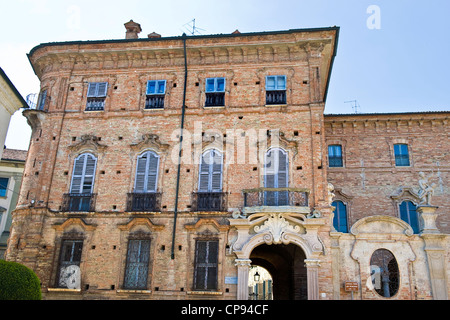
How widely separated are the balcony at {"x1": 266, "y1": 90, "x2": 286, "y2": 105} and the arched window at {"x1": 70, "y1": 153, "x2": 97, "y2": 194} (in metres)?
7.94

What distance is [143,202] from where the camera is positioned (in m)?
17.9

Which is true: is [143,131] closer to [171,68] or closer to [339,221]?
[171,68]

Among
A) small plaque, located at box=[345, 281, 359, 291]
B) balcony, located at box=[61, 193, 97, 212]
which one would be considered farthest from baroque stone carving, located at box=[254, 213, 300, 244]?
balcony, located at box=[61, 193, 97, 212]

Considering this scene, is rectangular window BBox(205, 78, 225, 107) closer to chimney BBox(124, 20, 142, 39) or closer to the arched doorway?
chimney BBox(124, 20, 142, 39)

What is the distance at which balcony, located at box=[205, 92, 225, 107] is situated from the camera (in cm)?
1908

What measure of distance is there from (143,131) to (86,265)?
19.8 ft

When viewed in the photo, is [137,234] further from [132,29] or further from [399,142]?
[399,142]

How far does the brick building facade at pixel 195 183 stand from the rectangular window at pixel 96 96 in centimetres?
5

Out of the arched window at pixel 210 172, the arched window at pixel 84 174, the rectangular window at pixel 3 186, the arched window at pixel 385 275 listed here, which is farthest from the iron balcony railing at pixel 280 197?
the rectangular window at pixel 3 186

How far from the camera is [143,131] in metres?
19.1

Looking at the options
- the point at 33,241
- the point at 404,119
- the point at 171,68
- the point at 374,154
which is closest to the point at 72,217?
the point at 33,241

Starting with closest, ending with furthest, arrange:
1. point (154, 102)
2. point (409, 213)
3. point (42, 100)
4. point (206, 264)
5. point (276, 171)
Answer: point (206, 264) < point (276, 171) < point (154, 102) < point (42, 100) < point (409, 213)

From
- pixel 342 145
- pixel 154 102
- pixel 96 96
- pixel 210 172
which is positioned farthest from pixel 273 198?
pixel 96 96

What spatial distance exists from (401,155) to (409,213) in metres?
3.19
